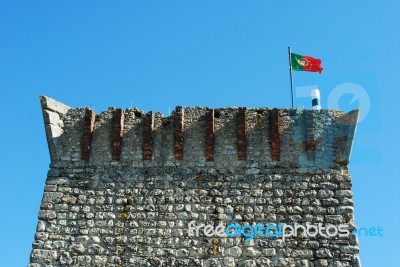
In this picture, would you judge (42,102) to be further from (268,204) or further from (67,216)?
(268,204)

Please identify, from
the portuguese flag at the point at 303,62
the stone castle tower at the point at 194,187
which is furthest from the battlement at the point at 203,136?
the portuguese flag at the point at 303,62

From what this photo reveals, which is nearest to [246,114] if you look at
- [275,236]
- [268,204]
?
[268,204]

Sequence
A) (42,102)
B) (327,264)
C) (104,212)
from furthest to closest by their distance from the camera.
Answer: (42,102), (104,212), (327,264)

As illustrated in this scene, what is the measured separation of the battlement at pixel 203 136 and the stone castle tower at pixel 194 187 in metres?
0.02

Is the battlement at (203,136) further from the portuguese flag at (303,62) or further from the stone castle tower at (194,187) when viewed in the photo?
the portuguese flag at (303,62)

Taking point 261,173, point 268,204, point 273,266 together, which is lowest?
point 273,266

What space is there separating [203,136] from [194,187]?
100 centimetres

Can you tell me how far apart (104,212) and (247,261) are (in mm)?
2571

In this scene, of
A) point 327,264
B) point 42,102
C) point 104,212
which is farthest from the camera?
point 42,102

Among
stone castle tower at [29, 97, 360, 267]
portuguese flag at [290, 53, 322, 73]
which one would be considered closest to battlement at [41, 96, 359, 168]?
stone castle tower at [29, 97, 360, 267]

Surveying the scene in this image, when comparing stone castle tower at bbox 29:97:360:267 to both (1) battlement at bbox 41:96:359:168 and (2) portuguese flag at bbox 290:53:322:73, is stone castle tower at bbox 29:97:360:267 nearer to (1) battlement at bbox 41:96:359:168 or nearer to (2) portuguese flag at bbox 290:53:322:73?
(1) battlement at bbox 41:96:359:168

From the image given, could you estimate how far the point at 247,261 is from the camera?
25.9ft

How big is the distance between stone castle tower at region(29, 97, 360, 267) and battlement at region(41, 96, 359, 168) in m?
0.02

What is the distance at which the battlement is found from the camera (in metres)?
8.74
